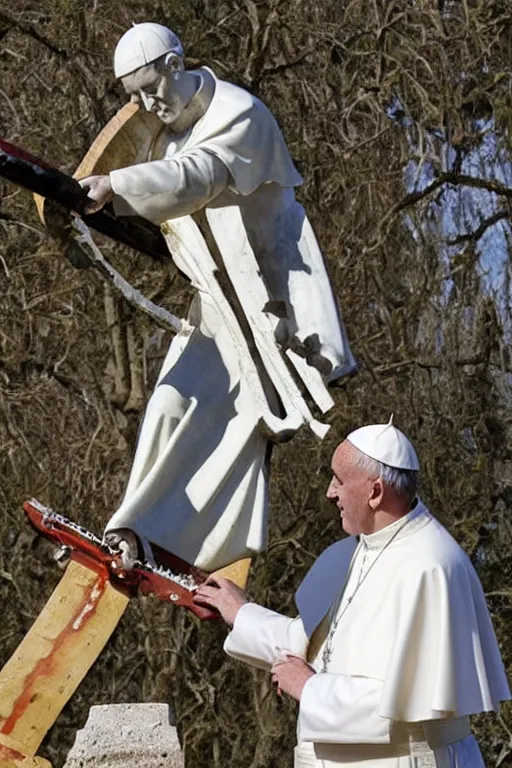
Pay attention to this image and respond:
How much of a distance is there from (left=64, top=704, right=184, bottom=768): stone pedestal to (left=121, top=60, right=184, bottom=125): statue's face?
208 centimetres

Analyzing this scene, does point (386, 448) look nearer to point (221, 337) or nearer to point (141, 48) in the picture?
point (221, 337)

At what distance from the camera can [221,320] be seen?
6.36 m

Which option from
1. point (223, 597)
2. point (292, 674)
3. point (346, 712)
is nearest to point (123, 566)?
point (223, 597)

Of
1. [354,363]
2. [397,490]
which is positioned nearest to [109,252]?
[354,363]

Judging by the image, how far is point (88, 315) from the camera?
14.5 metres

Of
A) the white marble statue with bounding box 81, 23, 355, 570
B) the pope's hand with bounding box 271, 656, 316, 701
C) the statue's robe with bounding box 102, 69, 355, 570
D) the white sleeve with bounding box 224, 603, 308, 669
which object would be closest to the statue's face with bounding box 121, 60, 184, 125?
the white marble statue with bounding box 81, 23, 355, 570

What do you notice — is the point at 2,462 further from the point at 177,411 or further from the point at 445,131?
the point at 177,411

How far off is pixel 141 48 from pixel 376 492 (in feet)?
6.14

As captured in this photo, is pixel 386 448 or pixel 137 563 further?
pixel 137 563

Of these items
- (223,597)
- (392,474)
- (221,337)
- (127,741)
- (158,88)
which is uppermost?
(158,88)

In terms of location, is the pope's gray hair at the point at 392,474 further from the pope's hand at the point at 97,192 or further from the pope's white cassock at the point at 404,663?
the pope's hand at the point at 97,192

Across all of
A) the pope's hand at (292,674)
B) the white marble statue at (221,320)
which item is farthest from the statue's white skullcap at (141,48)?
the pope's hand at (292,674)

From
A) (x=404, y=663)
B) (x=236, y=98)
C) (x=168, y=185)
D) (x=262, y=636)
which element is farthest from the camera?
(x=236, y=98)

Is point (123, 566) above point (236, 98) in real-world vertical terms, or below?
below
